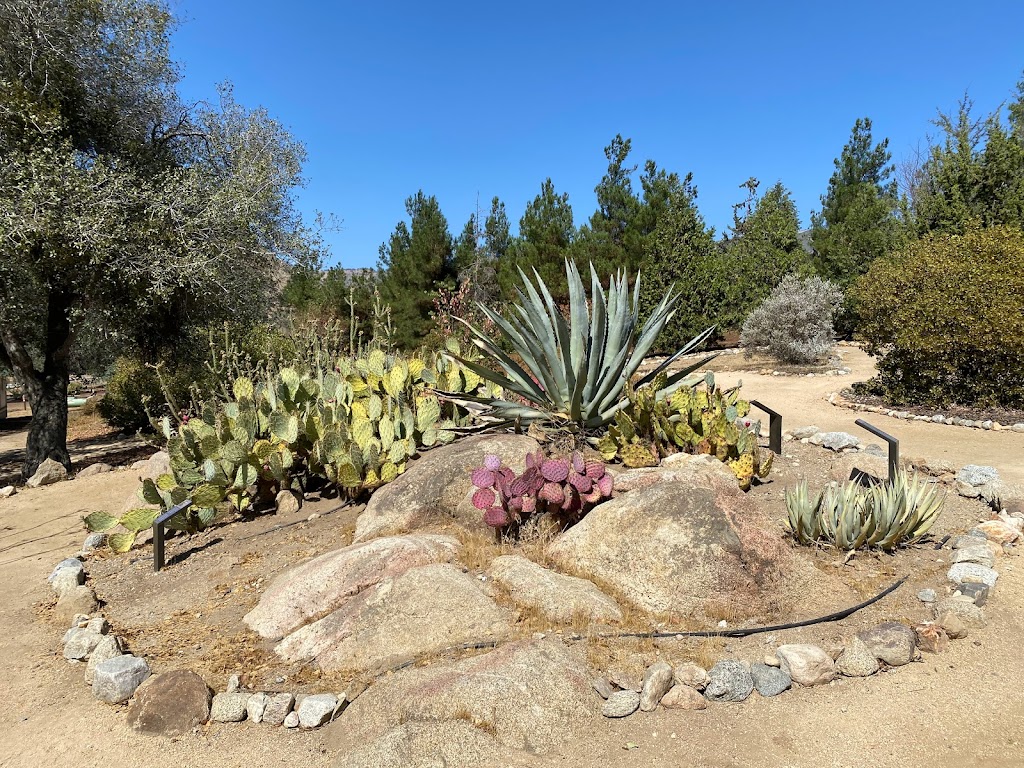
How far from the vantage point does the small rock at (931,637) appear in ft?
9.27

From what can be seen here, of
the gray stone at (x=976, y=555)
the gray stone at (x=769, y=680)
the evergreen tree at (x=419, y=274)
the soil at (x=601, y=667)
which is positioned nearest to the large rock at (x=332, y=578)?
the soil at (x=601, y=667)

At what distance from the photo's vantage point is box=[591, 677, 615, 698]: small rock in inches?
99.9

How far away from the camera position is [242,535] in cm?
441

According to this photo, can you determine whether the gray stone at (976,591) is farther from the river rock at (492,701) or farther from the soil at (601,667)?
the river rock at (492,701)

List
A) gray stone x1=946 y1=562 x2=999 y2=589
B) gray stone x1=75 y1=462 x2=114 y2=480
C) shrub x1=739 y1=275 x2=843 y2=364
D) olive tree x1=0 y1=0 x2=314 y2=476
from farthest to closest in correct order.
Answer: shrub x1=739 y1=275 x2=843 y2=364 < gray stone x1=75 y1=462 x2=114 y2=480 < olive tree x1=0 y1=0 x2=314 y2=476 < gray stone x1=946 y1=562 x2=999 y2=589

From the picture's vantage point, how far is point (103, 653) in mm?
2939

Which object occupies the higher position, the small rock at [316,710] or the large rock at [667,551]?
the large rock at [667,551]

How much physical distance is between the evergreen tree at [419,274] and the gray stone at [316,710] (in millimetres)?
14195

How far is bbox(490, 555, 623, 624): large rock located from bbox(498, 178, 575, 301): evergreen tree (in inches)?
550

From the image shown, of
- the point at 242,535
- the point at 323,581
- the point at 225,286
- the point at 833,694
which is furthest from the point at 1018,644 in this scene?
the point at 225,286

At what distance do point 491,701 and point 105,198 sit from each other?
6951mm

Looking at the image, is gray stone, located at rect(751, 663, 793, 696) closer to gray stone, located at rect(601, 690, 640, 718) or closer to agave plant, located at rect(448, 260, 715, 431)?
gray stone, located at rect(601, 690, 640, 718)

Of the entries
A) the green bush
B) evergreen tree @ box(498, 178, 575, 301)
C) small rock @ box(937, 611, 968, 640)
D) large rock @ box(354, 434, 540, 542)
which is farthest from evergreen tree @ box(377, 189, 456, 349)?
small rock @ box(937, 611, 968, 640)

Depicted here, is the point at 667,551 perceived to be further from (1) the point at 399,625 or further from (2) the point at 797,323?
(2) the point at 797,323
